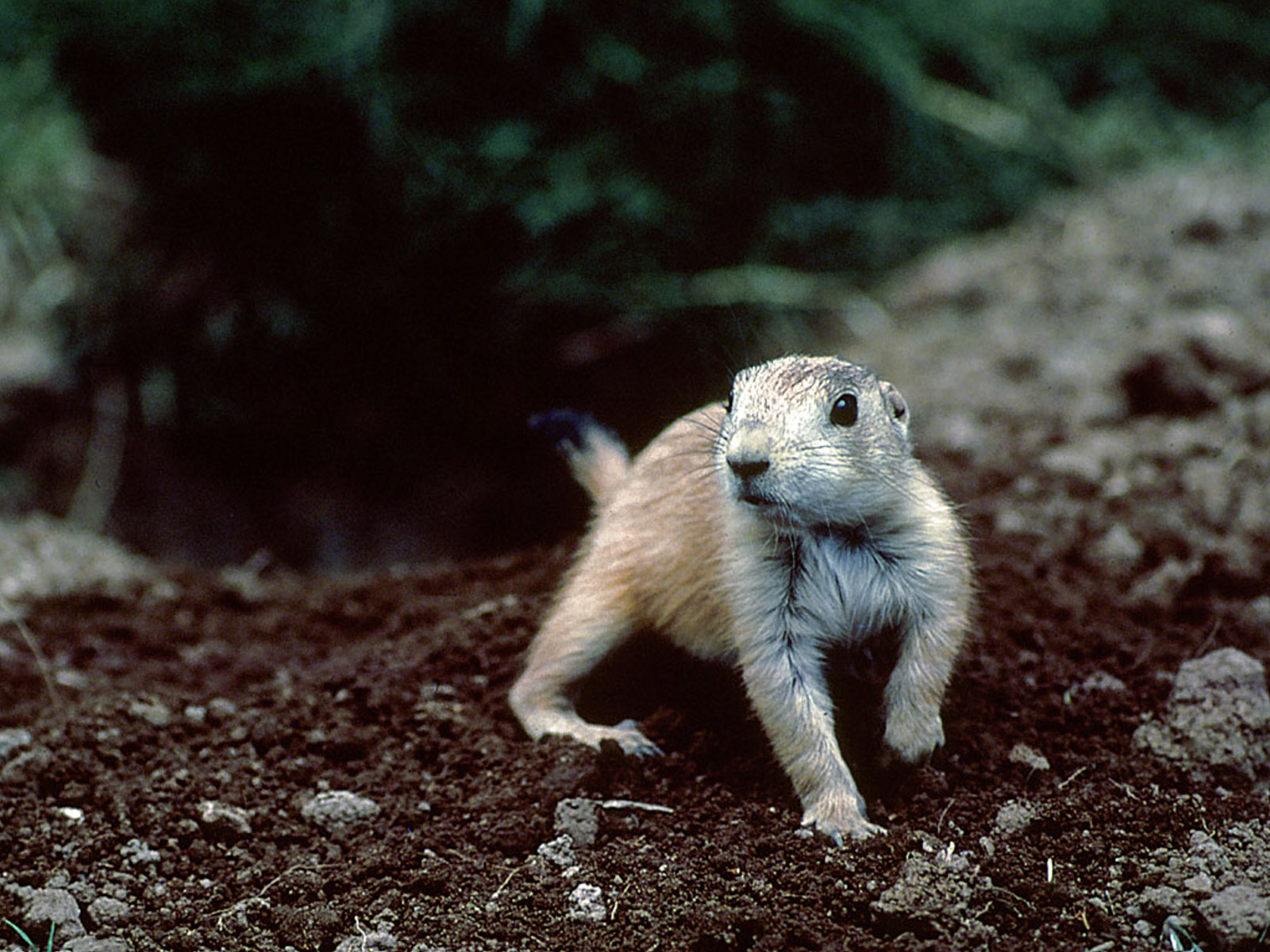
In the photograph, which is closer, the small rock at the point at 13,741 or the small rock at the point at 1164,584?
the small rock at the point at 13,741

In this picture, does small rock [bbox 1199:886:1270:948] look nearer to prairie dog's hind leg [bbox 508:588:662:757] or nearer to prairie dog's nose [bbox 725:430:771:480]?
prairie dog's nose [bbox 725:430:771:480]

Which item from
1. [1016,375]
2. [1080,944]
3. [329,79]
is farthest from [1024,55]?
[1080,944]

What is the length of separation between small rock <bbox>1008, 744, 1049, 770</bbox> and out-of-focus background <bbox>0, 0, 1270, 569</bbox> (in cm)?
314

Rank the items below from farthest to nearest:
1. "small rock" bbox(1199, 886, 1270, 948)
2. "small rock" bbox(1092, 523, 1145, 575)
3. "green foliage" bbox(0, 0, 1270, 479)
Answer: "green foliage" bbox(0, 0, 1270, 479) → "small rock" bbox(1092, 523, 1145, 575) → "small rock" bbox(1199, 886, 1270, 948)

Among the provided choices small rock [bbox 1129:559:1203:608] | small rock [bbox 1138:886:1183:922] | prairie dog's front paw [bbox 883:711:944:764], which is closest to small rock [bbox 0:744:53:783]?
prairie dog's front paw [bbox 883:711:944:764]

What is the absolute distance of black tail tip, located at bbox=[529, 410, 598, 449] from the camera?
3748 mm

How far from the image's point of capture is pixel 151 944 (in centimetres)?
252

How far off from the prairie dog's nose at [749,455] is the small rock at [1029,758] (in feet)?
3.35

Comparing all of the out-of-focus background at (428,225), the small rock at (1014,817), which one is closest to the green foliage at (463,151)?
the out-of-focus background at (428,225)

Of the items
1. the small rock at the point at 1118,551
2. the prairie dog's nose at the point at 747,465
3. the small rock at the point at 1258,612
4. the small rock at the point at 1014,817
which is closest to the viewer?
the prairie dog's nose at the point at 747,465

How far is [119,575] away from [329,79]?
8.07ft

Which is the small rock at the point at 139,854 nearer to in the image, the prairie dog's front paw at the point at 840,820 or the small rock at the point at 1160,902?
the prairie dog's front paw at the point at 840,820

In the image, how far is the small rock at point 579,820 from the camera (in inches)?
111

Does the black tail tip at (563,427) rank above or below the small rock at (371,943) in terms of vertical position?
above
